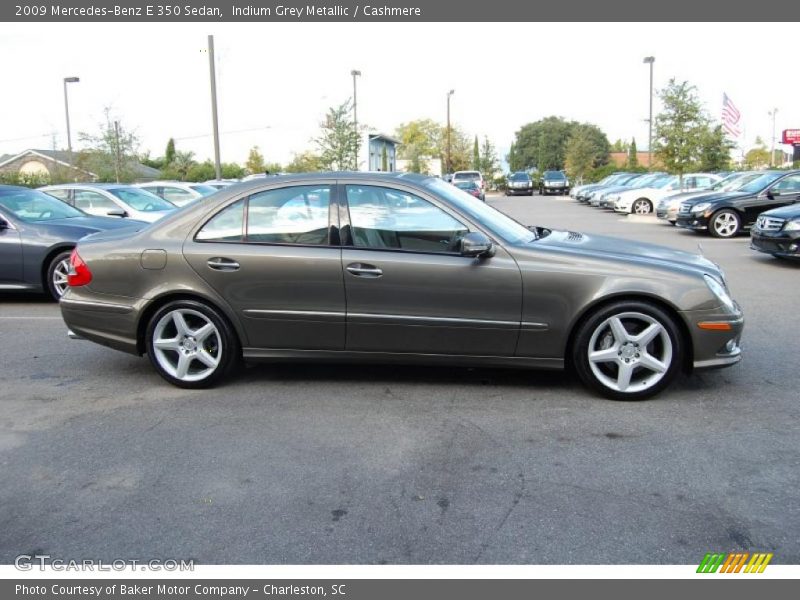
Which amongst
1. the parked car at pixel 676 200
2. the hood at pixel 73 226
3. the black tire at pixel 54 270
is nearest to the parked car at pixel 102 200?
the hood at pixel 73 226

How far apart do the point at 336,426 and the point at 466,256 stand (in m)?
1.43

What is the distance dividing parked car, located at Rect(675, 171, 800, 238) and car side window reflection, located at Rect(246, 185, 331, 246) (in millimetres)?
13407

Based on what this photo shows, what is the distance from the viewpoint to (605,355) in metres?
5.00

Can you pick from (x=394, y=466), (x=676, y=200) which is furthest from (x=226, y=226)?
Result: (x=676, y=200)

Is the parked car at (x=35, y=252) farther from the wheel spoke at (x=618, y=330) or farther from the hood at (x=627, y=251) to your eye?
the wheel spoke at (x=618, y=330)

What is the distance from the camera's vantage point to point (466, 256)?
506 cm

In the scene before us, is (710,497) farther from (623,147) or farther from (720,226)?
(623,147)

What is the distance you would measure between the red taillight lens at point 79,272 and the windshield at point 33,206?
166 inches

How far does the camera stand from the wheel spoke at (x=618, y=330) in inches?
196

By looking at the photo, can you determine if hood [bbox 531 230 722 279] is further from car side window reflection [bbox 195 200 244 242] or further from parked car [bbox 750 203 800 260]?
parked car [bbox 750 203 800 260]

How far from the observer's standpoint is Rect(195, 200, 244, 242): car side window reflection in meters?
5.38

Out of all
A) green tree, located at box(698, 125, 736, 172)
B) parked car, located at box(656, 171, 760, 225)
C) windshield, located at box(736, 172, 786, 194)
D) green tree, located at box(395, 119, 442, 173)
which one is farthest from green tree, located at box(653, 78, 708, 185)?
green tree, located at box(395, 119, 442, 173)

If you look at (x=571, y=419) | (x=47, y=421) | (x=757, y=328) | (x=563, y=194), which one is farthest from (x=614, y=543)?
(x=563, y=194)

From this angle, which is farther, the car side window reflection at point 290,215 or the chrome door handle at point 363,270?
the car side window reflection at point 290,215
